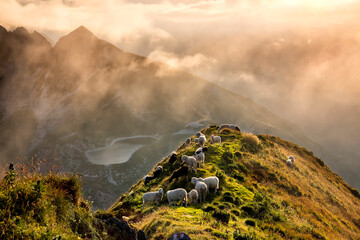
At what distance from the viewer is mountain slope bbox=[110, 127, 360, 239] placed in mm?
12594

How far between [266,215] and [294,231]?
6.43 ft

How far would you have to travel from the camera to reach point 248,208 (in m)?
15.9

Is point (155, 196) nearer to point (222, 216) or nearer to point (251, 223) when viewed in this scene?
point (222, 216)

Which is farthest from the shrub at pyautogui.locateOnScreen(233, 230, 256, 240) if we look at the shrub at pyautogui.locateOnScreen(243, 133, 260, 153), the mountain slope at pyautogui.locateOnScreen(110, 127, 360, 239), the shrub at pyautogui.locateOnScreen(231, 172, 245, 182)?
the shrub at pyautogui.locateOnScreen(243, 133, 260, 153)

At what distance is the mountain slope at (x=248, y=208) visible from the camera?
1259 cm

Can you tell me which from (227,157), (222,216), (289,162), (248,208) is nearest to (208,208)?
→ (222,216)

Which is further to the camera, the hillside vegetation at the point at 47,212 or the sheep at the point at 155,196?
the sheep at the point at 155,196

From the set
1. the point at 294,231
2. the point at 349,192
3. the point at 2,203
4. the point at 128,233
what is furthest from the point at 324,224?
the point at 349,192

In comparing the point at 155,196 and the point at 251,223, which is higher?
the point at 251,223

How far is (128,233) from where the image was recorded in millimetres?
9227

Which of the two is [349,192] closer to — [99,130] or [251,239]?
[251,239]

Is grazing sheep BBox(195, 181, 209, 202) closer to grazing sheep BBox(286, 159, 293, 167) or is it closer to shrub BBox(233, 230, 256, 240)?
shrub BBox(233, 230, 256, 240)

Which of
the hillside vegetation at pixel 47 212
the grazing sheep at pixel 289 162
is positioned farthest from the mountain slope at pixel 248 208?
the hillside vegetation at pixel 47 212

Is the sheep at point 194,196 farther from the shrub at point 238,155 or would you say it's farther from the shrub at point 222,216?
the shrub at point 238,155
